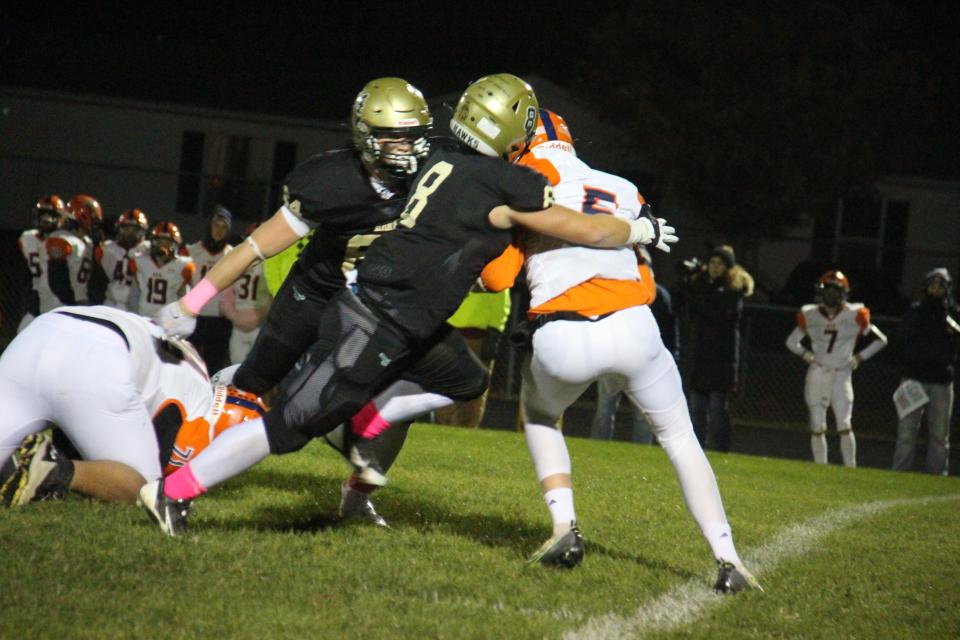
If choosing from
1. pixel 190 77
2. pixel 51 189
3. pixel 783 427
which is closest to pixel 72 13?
pixel 190 77

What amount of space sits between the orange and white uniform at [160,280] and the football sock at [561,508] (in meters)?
7.92

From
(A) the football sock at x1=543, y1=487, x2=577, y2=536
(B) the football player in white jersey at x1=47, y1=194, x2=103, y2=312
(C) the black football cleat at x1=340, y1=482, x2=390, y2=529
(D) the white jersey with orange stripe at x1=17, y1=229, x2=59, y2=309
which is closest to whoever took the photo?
(A) the football sock at x1=543, y1=487, x2=577, y2=536

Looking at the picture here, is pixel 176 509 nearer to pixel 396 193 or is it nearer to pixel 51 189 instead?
pixel 396 193

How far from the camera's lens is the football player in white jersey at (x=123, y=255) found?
12.6 m

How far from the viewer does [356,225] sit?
5426 mm

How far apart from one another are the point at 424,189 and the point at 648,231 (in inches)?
35.1

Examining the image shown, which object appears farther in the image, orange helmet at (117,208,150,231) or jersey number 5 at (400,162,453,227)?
orange helmet at (117,208,150,231)

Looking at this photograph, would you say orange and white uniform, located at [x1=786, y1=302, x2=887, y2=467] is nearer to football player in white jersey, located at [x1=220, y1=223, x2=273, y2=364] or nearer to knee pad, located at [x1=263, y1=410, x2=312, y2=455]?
football player in white jersey, located at [x1=220, y1=223, x2=273, y2=364]

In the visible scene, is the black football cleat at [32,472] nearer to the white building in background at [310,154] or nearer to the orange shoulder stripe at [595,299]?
the orange shoulder stripe at [595,299]

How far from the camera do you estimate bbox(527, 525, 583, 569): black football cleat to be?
4.89 meters

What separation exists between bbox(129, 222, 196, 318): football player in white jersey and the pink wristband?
23.9 ft

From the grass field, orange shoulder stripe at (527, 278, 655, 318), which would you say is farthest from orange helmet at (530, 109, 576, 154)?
the grass field

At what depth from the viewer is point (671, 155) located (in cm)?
2739

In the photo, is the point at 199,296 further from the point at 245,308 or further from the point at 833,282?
the point at 833,282
